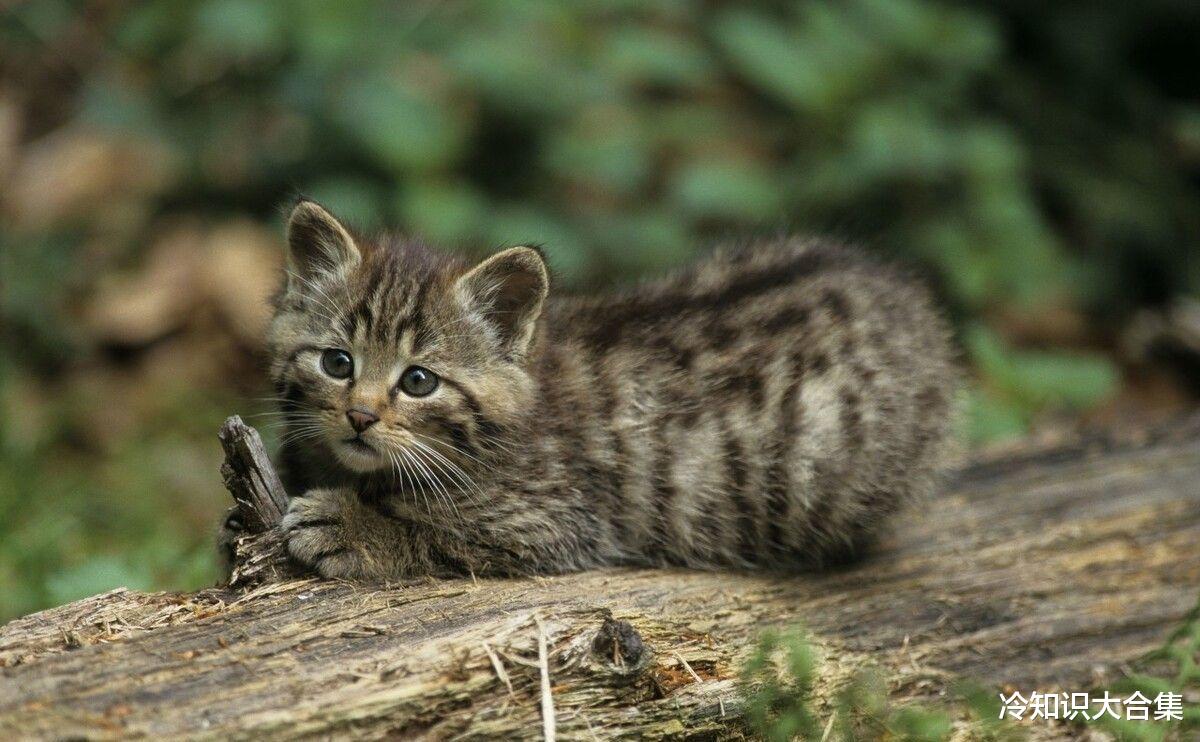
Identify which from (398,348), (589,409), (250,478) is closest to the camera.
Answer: (250,478)

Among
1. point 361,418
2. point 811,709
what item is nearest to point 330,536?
point 361,418

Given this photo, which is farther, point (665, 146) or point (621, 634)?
point (665, 146)

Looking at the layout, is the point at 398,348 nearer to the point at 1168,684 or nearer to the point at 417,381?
the point at 417,381

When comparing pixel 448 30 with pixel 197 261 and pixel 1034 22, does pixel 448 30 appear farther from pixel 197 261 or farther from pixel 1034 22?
pixel 1034 22

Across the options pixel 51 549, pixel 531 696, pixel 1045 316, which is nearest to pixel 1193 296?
pixel 1045 316

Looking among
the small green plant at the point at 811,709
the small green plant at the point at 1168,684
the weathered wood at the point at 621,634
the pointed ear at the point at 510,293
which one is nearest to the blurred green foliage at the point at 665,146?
the weathered wood at the point at 621,634

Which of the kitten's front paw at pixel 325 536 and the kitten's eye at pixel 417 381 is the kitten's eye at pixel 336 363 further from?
the kitten's front paw at pixel 325 536

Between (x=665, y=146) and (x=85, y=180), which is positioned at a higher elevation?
(x=85, y=180)
